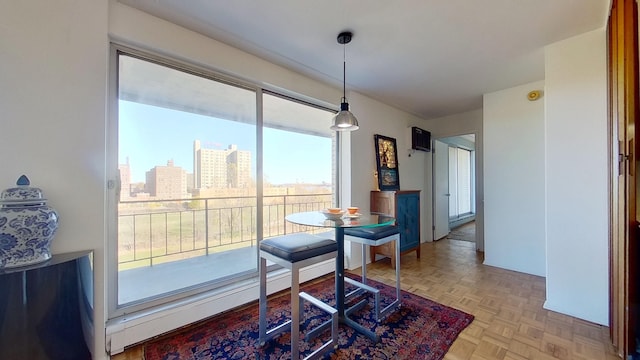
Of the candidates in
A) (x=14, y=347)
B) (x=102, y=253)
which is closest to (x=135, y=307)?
(x=102, y=253)

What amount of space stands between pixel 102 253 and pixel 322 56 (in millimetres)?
2393

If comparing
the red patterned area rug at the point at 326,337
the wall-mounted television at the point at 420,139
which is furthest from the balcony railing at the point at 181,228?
the wall-mounted television at the point at 420,139

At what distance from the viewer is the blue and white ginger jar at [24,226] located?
1.21m

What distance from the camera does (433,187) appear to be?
470cm

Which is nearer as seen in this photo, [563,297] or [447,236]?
[563,297]

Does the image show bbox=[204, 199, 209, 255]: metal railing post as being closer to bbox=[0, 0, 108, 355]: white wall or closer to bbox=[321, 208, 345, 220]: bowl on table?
bbox=[0, 0, 108, 355]: white wall

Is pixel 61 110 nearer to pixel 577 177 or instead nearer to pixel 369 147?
pixel 369 147

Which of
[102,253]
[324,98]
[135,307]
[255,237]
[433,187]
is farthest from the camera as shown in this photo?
[433,187]

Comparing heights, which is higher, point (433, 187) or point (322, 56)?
point (322, 56)

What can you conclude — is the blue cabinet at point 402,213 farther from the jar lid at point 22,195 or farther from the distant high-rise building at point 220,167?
the jar lid at point 22,195

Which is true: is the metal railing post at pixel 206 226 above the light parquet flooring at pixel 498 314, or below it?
above

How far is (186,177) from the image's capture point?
7.11ft

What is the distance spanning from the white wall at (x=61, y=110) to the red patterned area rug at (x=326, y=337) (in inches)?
21.8

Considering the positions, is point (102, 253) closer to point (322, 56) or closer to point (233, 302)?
point (233, 302)
